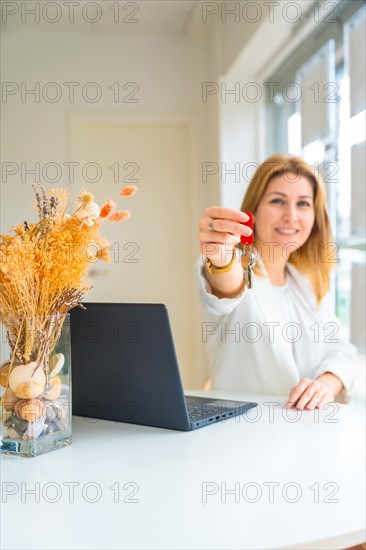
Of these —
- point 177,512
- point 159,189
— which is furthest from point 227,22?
point 177,512

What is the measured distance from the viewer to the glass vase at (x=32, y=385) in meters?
1.13

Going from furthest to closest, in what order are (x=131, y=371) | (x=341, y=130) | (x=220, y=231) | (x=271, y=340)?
(x=341, y=130)
(x=271, y=340)
(x=220, y=231)
(x=131, y=371)

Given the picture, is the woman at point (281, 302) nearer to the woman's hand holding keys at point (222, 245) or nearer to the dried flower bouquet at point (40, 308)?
the woman's hand holding keys at point (222, 245)

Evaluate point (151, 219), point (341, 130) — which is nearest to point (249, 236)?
point (341, 130)

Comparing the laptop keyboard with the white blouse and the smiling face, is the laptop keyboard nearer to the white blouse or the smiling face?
the white blouse

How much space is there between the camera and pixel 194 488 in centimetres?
97

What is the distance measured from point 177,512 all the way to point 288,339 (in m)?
1.20

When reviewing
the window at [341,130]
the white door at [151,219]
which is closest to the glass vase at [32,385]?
the window at [341,130]

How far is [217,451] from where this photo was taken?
117 cm

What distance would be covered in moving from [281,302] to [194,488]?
1156 mm

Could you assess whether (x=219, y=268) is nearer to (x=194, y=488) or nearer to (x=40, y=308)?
(x=40, y=308)

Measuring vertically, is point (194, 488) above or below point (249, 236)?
below

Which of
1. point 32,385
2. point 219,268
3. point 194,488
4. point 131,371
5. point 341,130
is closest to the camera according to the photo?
point 194,488

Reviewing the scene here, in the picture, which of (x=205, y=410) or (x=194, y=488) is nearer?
(x=194, y=488)
